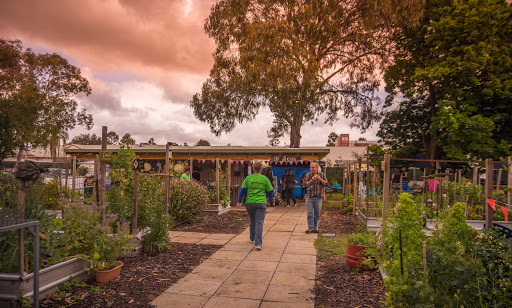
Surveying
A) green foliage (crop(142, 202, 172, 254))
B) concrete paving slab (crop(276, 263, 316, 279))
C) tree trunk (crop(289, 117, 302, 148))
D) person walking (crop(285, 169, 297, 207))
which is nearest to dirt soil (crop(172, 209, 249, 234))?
green foliage (crop(142, 202, 172, 254))

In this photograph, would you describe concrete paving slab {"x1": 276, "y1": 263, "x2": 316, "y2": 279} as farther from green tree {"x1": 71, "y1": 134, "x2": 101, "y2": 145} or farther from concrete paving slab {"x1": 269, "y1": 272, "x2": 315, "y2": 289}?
green tree {"x1": 71, "y1": 134, "x2": 101, "y2": 145}

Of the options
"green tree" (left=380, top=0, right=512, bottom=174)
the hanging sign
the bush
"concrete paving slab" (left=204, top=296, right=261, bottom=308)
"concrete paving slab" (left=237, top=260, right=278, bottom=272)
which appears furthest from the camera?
"green tree" (left=380, top=0, right=512, bottom=174)

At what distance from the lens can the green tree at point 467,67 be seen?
17547 millimetres

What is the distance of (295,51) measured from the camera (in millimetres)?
17562

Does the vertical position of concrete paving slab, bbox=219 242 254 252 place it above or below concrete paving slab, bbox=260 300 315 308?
below

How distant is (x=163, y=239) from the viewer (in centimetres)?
625

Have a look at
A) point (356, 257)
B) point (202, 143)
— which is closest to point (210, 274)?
point (356, 257)

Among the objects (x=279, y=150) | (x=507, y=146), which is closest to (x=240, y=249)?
(x=279, y=150)

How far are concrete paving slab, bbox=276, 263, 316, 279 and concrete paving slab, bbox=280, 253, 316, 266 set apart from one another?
0.19 meters

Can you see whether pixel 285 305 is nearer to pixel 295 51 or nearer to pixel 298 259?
pixel 298 259

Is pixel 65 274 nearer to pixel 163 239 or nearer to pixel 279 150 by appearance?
pixel 163 239

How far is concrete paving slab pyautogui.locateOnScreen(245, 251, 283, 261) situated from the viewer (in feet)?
19.6

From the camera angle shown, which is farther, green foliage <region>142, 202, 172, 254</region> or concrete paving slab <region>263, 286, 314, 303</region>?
green foliage <region>142, 202, 172, 254</region>

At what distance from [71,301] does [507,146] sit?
21.0m
